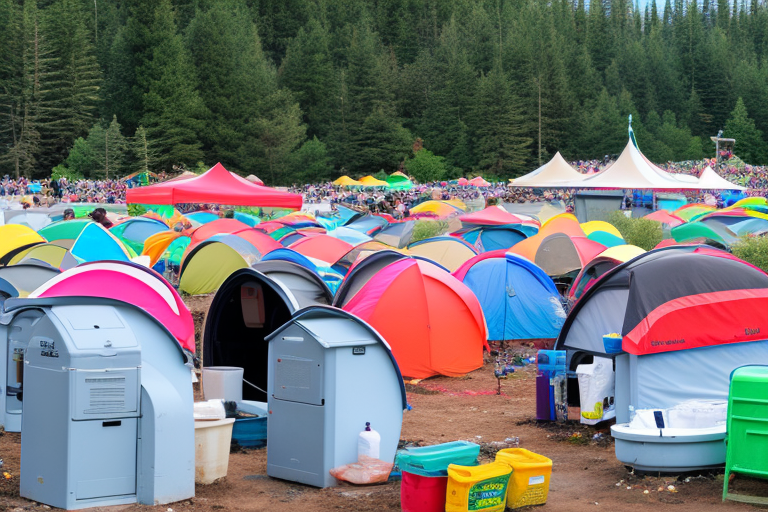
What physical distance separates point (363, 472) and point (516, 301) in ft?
23.1

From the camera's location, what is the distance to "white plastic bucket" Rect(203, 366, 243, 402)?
27.0 feet

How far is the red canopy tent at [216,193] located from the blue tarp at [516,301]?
9.93 ft

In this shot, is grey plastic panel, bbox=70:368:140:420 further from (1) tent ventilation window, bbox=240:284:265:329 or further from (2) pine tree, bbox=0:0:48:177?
(2) pine tree, bbox=0:0:48:177

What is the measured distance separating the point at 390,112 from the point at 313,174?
8867mm

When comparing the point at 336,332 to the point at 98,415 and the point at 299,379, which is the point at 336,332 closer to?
the point at 299,379

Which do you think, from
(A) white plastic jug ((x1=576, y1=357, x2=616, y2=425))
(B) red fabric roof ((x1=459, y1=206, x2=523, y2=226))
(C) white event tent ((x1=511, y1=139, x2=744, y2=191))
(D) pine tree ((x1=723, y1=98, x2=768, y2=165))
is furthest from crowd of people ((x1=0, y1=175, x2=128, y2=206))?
(D) pine tree ((x1=723, y1=98, x2=768, y2=165))

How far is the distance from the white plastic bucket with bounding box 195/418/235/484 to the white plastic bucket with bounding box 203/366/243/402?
1.76 m

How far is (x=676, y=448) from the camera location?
641 centimetres

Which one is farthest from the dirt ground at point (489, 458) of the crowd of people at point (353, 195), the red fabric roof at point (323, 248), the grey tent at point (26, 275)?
the crowd of people at point (353, 195)

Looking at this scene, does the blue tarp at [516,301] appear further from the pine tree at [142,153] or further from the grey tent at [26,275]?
the pine tree at [142,153]

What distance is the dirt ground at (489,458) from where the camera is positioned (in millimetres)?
5932

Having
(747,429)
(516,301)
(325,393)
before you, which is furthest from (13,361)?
(516,301)

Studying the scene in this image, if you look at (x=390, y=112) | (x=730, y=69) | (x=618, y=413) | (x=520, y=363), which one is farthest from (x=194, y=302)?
(x=730, y=69)

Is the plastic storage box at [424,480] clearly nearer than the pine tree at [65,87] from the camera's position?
Yes
